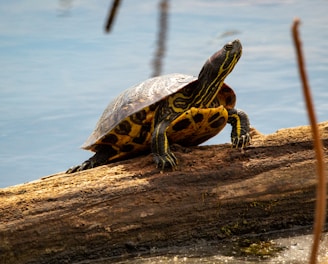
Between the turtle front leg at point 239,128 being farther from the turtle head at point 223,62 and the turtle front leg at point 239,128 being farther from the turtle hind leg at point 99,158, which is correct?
the turtle hind leg at point 99,158

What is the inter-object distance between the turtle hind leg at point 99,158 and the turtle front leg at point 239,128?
702 millimetres

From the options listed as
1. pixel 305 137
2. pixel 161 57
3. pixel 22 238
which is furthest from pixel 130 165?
pixel 161 57

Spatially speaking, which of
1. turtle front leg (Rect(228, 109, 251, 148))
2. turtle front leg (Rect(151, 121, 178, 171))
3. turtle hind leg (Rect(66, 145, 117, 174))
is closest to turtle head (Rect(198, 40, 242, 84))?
turtle front leg (Rect(228, 109, 251, 148))

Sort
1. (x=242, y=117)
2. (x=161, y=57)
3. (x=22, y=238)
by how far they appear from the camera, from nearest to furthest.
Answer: (x=161, y=57) → (x=22, y=238) → (x=242, y=117)

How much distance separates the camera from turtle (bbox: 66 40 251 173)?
10.8 feet

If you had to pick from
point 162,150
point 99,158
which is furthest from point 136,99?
point 99,158

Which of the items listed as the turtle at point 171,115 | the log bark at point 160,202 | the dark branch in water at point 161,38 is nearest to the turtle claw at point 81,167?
the turtle at point 171,115

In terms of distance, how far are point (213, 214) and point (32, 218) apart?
3.02ft

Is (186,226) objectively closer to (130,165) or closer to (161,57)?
(130,165)

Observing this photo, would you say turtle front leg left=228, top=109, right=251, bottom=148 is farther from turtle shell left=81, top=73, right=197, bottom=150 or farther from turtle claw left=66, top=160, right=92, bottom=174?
turtle claw left=66, top=160, right=92, bottom=174

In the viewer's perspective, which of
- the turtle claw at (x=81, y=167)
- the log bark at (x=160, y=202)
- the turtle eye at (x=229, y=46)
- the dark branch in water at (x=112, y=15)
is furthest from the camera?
the turtle claw at (x=81, y=167)

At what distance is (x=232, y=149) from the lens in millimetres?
3377

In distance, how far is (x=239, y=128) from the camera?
3465 mm

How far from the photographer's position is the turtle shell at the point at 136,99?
132 inches
